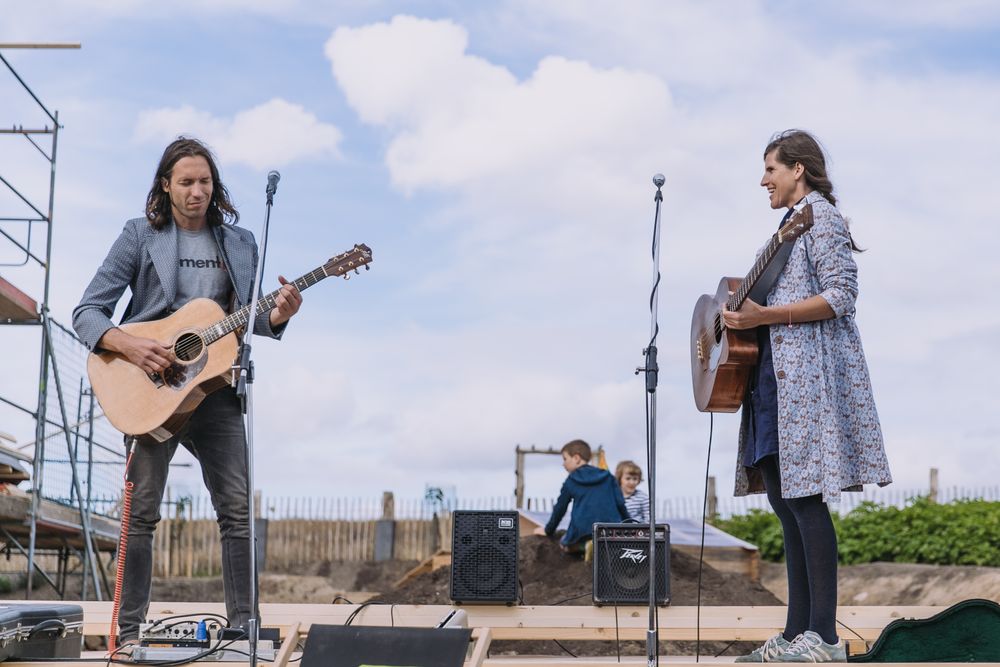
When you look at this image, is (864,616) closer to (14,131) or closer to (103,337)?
(103,337)

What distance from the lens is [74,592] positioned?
1462 centimetres

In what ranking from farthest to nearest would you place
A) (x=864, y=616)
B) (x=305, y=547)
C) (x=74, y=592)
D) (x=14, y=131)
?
1. (x=305, y=547)
2. (x=74, y=592)
3. (x=14, y=131)
4. (x=864, y=616)

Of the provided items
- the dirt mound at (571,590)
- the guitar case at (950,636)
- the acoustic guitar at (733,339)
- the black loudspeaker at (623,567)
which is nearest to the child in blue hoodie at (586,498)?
the dirt mound at (571,590)

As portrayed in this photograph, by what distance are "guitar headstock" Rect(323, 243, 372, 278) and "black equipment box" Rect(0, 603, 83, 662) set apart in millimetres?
1673

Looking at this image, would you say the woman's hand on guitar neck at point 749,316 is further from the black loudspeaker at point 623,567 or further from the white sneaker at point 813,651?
the black loudspeaker at point 623,567

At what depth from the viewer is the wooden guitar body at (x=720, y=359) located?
4.28 metres

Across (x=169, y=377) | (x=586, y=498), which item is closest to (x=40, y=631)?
(x=169, y=377)

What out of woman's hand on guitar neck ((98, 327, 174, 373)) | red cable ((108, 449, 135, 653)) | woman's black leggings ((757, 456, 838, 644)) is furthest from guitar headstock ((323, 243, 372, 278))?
woman's black leggings ((757, 456, 838, 644))

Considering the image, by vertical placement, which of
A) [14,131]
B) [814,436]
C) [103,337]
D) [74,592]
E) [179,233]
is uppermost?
[14,131]

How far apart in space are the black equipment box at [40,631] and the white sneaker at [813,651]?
8.62ft

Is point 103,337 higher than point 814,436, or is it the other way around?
point 103,337

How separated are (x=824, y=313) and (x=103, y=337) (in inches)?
110

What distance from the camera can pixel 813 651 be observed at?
3934 mm

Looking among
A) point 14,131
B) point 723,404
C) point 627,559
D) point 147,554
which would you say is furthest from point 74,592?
point 723,404
